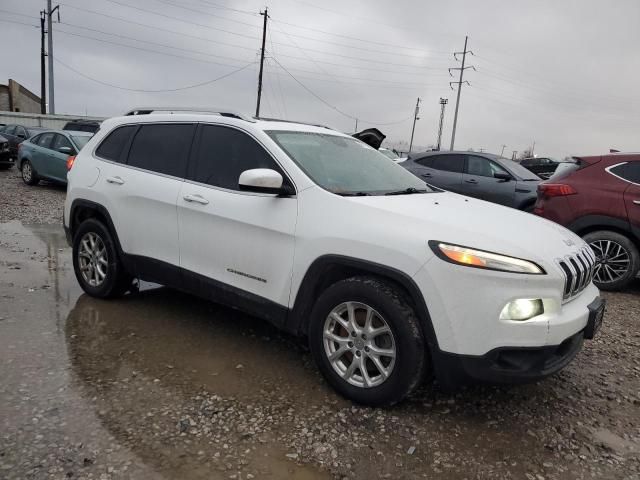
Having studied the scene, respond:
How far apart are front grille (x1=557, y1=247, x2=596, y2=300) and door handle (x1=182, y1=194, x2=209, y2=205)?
2446 millimetres

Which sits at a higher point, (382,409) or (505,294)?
(505,294)

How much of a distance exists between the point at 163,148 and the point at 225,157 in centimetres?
77

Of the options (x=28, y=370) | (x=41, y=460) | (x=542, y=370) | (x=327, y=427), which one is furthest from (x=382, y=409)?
(x=28, y=370)

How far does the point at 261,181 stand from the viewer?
3254 millimetres

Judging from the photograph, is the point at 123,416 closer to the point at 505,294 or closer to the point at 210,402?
the point at 210,402

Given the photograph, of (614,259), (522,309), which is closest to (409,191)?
(522,309)

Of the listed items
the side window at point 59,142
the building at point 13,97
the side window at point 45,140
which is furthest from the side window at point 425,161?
the building at point 13,97

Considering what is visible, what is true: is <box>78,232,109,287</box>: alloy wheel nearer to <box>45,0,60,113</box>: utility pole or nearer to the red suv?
the red suv

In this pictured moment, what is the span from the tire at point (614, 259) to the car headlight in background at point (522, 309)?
3.93 m

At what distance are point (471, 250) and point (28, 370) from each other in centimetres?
296

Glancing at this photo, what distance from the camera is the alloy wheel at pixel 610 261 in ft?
19.6

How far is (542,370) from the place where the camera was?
2.74 metres

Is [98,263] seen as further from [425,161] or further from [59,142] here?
[59,142]

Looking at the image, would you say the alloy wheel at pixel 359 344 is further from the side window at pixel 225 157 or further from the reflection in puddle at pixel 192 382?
the side window at pixel 225 157
